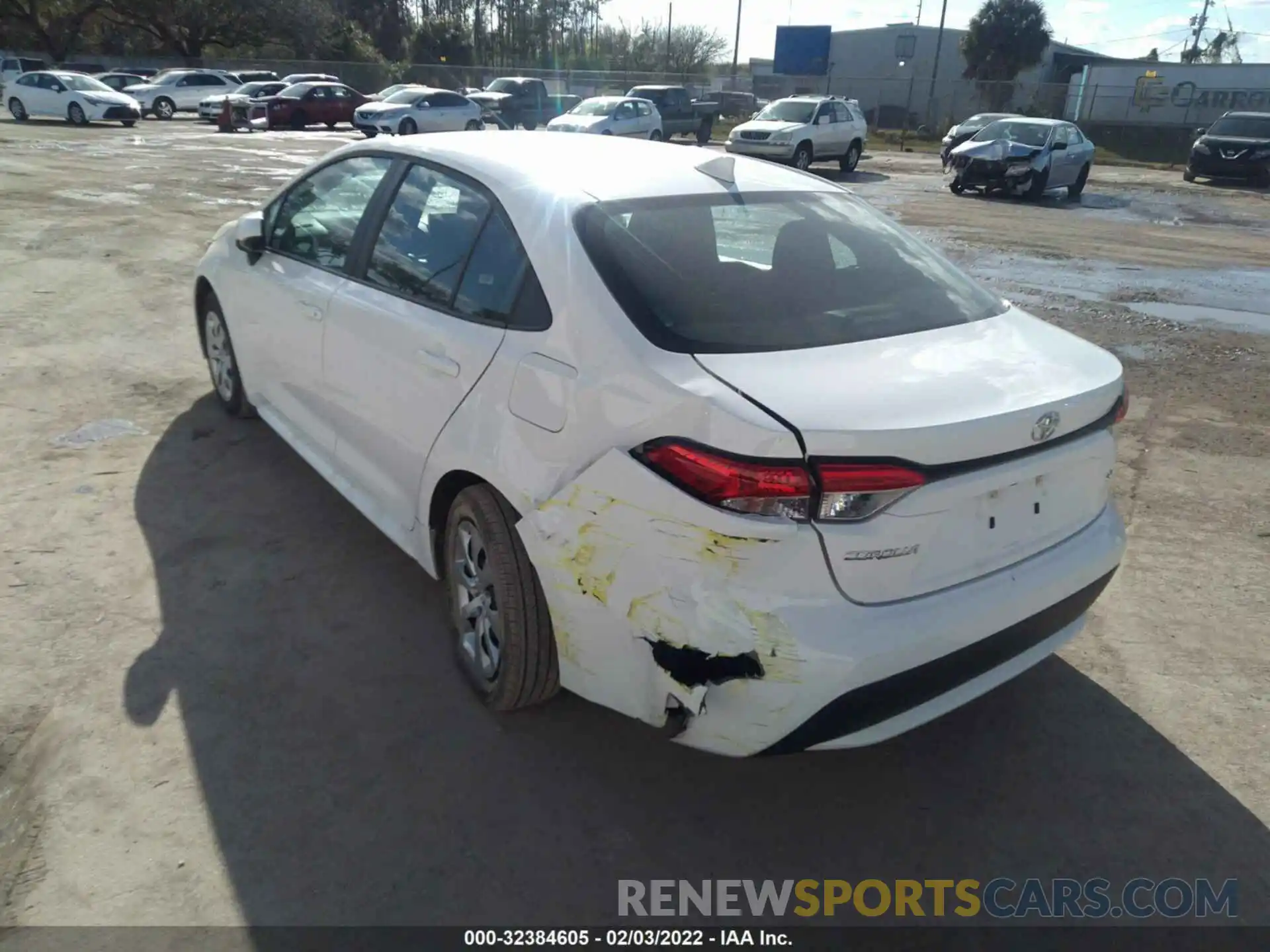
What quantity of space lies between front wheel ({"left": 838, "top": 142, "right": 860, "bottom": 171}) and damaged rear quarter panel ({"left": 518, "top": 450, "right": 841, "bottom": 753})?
2322cm

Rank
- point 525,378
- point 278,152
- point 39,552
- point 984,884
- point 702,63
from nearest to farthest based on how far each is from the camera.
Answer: point 984,884 < point 525,378 < point 39,552 < point 278,152 < point 702,63

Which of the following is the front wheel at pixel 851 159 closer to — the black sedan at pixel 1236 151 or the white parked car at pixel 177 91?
the black sedan at pixel 1236 151

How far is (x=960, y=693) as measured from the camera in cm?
255

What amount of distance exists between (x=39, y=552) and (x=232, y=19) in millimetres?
57243

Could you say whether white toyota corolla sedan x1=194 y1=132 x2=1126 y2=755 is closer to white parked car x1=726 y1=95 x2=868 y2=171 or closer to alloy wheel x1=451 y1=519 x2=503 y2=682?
alloy wheel x1=451 y1=519 x2=503 y2=682

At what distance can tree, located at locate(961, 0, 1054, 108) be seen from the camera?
5106 centimetres

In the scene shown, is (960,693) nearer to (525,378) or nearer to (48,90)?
(525,378)

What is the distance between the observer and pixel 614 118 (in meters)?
24.9

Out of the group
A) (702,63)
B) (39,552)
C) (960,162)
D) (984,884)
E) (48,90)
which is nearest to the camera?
(984,884)

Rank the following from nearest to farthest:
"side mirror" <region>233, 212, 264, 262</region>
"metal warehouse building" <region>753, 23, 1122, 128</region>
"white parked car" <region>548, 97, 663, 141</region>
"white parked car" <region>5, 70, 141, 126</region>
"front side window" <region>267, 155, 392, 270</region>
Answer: "front side window" <region>267, 155, 392, 270</region> < "side mirror" <region>233, 212, 264, 262</region> < "white parked car" <region>548, 97, 663, 141</region> < "white parked car" <region>5, 70, 141, 126</region> < "metal warehouse building" <region>753, 23, 1122, 128</region>

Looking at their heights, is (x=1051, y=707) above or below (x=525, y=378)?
below

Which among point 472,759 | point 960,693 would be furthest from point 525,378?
point 960,693

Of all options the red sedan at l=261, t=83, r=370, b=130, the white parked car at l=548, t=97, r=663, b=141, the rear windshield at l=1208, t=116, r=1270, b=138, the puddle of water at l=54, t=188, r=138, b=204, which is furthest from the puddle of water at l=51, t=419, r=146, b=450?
the red sedan at l=261, t=83, r=370, b=130

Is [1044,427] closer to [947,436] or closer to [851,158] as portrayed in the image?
[947,436]
